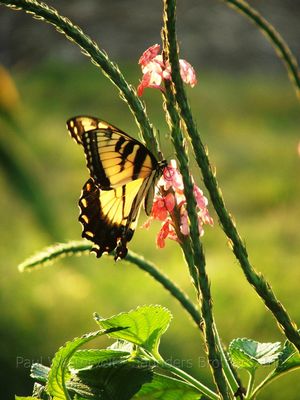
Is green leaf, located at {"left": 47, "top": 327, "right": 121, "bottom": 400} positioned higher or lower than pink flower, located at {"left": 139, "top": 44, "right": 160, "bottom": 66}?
lower

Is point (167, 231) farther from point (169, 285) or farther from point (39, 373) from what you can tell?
point (39, 373)

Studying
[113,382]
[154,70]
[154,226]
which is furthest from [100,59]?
[154,226]

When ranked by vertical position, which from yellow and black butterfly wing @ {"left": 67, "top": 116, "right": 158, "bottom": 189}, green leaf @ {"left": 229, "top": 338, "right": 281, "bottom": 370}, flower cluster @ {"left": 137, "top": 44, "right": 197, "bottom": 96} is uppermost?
flower cluster @ {"left": 137, "top": 44, "right": 197, "bottom": 96}

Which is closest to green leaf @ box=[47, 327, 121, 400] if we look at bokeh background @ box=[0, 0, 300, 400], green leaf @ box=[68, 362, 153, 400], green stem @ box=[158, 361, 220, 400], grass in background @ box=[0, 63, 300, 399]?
green leaf @ box=[68, 362, 153, 400]

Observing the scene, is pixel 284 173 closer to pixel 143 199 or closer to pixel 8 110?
pixel 8 110

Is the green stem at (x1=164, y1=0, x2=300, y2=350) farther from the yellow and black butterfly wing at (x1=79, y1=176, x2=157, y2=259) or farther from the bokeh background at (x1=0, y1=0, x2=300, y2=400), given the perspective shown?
A: the bokeh background at (x1=0, y1=0, x2=300, y2=400)

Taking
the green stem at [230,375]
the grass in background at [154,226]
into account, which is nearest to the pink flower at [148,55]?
the green stem at [230,375]

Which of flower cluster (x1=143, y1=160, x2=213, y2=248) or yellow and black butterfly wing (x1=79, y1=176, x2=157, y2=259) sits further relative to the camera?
yellow and black butterfly wing (x1=79, y1=176, x2=157, y2=259)

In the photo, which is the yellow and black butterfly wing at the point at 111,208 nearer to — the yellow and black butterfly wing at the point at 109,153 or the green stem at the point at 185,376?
the yellow and black butterfly wing at the point at 109,153
